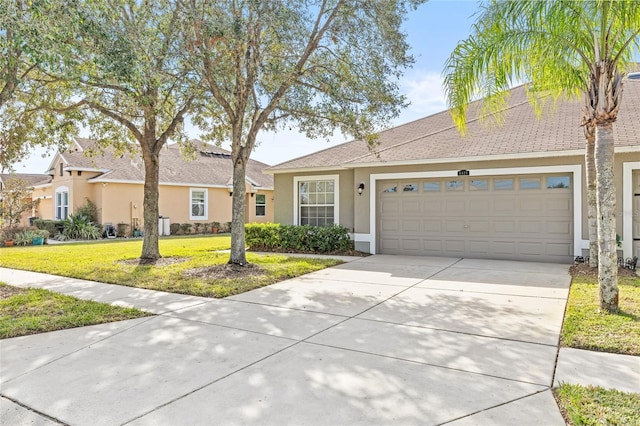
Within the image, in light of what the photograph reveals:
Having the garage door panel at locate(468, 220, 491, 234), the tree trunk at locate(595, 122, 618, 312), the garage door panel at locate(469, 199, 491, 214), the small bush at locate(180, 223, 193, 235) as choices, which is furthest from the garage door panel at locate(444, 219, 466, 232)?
the small bush at locate(180, 223, 193, 235)

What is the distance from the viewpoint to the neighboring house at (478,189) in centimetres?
995

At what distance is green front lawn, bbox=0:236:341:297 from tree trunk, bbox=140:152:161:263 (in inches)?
16.2

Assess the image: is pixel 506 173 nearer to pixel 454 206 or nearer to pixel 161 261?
pixel 454 206

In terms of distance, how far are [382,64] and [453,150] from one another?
3.63 meters

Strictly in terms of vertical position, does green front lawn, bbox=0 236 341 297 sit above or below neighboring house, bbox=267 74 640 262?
below

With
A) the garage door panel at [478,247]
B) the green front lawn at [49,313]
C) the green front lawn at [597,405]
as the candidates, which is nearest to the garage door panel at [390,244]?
the garage door panel at [478,247]

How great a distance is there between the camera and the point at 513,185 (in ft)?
35.5

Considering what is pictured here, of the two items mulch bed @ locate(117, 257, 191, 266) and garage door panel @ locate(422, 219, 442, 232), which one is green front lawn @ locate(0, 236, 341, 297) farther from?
garage door panel @ locate(422, 219, 442, 232)

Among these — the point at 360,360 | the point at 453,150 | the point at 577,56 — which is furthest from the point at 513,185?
the point at 360,360

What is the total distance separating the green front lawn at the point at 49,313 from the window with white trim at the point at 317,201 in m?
8.56

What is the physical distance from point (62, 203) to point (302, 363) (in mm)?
22296

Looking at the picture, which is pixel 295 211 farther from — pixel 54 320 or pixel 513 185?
pixel 54 320

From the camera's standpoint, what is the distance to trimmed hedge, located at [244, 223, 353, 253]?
1288 centimetres

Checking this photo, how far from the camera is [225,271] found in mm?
9195
